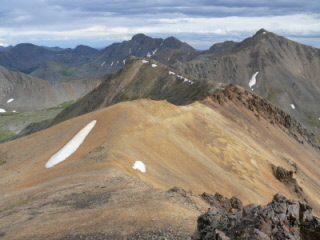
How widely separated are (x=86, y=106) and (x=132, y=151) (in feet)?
253

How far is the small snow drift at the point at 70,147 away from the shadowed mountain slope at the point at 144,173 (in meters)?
0.86

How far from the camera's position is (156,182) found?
30594 mm

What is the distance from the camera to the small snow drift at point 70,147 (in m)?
35.3

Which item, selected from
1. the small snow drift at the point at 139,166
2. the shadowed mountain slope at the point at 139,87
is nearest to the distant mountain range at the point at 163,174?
the small snow drift at the point at 139,166

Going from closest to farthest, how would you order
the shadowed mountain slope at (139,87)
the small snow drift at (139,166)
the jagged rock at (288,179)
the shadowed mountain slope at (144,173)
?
the shadowed mountain slope at (144,173)
the small snow drift at (139,166)
the jagged rock at (288,179)
the shadowed mountain slope at (139,87)

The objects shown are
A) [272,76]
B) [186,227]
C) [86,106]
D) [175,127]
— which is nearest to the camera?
[186,227]

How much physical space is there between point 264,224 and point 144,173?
60.5 feet

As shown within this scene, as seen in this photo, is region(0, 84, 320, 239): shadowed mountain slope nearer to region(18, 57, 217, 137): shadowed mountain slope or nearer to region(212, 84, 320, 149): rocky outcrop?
region(212, 84, 320, 149): rocky outcrop

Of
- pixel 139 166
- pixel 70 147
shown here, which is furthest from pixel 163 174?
pixel 70 147

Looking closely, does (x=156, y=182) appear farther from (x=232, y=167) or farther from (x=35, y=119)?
(x=35, y=119)

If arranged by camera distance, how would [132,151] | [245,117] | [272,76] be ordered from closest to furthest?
[132,151] → [245,117] → [272,76]

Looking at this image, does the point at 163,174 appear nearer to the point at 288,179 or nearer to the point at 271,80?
the point at 288,179

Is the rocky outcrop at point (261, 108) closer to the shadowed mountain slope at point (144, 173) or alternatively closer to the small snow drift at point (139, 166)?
the shadowed mountain slope at point (144, 173)

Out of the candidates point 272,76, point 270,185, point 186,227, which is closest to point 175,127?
point 270,185
